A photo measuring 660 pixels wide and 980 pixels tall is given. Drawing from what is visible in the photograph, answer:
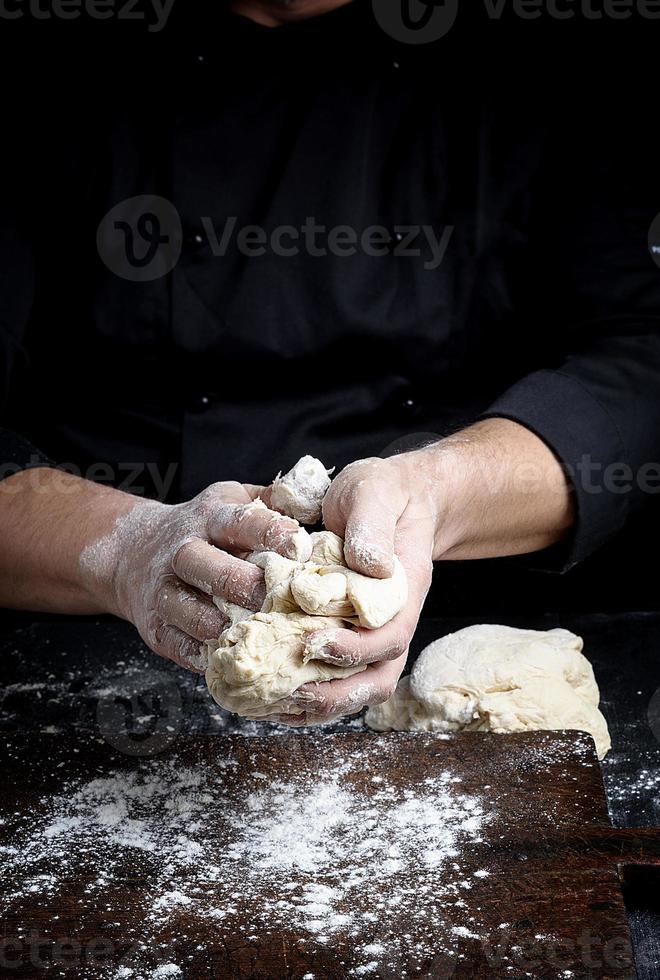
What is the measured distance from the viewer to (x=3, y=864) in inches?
51.9

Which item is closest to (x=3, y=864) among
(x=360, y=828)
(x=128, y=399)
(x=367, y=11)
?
(x=360, y=828)

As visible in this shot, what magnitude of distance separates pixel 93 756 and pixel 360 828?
0.44m

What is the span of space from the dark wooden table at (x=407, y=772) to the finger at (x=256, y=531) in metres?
0.35

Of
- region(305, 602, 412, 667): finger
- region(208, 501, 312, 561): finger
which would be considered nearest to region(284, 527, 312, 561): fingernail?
region(208, 501, 312, 561): finger

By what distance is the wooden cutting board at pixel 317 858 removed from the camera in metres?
1.15

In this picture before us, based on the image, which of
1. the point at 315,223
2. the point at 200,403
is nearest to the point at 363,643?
the point at 200,403

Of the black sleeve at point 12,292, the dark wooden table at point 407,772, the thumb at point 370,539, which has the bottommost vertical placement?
the dark wooden table at point 407,772

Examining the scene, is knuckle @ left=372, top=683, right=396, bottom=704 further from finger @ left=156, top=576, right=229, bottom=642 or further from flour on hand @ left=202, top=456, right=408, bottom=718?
finger @ left=156, top=576, right=229, bottom=642

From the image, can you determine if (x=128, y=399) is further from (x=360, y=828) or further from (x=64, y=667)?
(x=360, y=828)

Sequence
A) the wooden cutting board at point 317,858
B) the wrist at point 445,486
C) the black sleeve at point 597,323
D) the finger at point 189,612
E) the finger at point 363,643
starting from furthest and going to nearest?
the black sleeve at point 597,323 → the wrist at point 445,486 → the finger at point 189,612 → the finger at point 363,643 → the wooden cutting board at point 317,858

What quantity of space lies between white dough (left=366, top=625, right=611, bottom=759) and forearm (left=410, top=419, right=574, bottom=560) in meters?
0.18

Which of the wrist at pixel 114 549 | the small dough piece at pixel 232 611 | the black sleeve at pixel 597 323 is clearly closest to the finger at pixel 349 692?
the small dough piece at pixel 232 611

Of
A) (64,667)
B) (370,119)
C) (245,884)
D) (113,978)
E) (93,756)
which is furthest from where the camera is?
(370,119)

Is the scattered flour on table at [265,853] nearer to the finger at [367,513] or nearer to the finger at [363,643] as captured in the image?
the finger at [363,643]
